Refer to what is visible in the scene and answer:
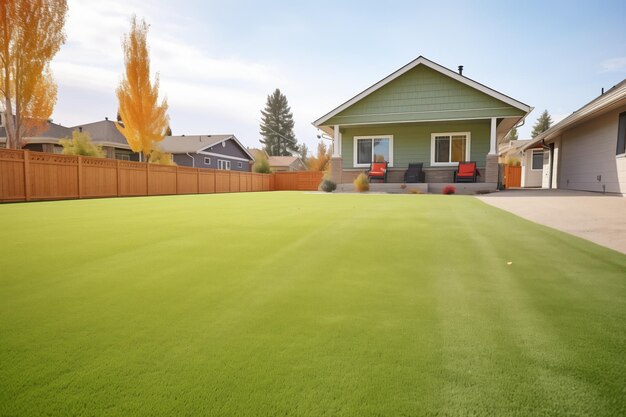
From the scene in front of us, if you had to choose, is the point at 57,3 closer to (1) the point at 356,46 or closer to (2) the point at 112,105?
(2) the point at 112,105

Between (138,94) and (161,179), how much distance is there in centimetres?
940

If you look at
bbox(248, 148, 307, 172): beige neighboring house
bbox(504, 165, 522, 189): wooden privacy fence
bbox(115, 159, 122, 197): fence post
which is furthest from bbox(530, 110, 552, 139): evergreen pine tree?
bbox(115, 159, 122, 197): fence post

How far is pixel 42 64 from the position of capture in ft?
51.2

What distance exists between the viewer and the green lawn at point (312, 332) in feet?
3.00

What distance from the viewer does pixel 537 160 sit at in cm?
2203

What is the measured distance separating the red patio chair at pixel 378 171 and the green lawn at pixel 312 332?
11.8m

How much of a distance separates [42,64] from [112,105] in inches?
229

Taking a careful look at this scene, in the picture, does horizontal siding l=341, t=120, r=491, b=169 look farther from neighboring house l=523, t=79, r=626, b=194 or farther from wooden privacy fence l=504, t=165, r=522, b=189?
wooden privacy fence l=504, t=165, r=522, b=189

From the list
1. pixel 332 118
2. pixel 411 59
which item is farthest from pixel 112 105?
pixel 411 59

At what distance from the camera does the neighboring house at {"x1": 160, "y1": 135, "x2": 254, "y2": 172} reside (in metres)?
27.9

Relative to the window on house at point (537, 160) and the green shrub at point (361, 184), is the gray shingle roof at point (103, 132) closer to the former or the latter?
the green shrub at point (361, 184)

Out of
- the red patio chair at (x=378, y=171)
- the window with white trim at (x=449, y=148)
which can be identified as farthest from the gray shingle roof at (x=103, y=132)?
the window with white trim at (x=449, y=148)

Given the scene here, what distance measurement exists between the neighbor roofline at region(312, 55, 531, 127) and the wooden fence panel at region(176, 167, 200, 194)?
663 centimetres

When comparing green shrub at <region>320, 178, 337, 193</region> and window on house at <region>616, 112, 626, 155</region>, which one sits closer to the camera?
window on house at <region>616, 112, 626, 155</region>
